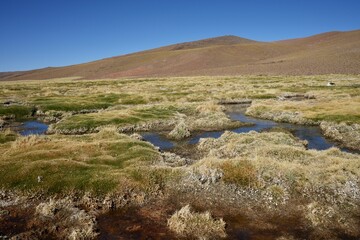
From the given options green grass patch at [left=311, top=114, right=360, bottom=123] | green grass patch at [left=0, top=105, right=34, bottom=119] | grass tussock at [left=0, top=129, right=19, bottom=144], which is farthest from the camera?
green grass patch at [left=0, top=105, right=34, bottom=119]

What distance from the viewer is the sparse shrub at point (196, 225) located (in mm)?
16531

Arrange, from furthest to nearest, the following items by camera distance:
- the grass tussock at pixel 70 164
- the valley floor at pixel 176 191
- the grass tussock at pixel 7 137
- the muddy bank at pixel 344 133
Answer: the muddy bank at pixel 344 133, the grass tussock at pixel 7 137, the grass tussock at pixel 70 164, the valley floor at pixel 176 191

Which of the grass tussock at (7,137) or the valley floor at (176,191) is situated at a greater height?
the grass tussock at (7,137)

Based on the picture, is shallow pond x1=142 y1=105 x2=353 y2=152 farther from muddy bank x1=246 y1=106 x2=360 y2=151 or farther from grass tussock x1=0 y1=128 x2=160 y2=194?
grass tussock x1=0 y1=128 x2=160 y2=194

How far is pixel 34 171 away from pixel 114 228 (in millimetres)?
8832

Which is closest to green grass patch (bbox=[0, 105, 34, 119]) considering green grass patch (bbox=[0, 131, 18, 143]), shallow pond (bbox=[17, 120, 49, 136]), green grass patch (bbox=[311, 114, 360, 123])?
shallow pond (bbox=[17, 120, 49, 136])

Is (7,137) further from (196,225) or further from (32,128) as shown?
(196,225)

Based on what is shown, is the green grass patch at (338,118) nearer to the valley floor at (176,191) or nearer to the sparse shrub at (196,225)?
the valley floor at (176,191)

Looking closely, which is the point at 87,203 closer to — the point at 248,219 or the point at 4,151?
the point at 248,219

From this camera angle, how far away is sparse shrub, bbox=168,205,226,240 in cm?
1653

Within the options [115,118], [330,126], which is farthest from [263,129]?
[115,118]

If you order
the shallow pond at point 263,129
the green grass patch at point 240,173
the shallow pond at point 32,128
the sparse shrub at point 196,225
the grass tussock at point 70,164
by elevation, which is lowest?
the shallow pond at point 263,129

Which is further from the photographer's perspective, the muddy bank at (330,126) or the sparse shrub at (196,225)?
the muddy bank at (330,126)

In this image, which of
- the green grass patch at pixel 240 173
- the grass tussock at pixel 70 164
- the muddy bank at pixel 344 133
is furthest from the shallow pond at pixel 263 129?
the green grass patch at pixel 240 173
